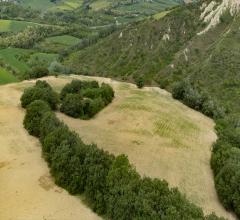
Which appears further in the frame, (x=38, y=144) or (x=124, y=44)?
(x=124, y=44)

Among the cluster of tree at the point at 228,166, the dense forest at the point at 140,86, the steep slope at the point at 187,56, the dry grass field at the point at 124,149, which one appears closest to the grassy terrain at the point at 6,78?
the dense forest at the point at 140,86

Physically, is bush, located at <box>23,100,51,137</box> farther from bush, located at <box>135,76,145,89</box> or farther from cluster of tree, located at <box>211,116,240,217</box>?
bush, located at <box>135,76,145,89</box>

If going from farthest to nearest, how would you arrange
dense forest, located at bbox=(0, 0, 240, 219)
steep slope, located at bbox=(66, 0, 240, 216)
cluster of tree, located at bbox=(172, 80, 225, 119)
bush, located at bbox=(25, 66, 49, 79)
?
steep slope, located at bbox=(66, 0, 240, 216) < bush, located at bbox=(25, 66, 49, 79) < cluster of tree, located at bbox=(172, 80, 225, 119) < dense forest, located at bbox=(0, 0, 240, 219)

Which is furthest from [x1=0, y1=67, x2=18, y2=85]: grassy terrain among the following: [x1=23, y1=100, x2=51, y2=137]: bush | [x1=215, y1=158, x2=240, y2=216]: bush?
[x1=215, y1=158, x2=240, y2=216]: bush

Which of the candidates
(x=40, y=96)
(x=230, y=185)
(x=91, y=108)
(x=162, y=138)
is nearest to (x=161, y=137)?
(x=162, y=138)

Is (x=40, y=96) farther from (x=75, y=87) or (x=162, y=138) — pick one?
(x=162, y=138)

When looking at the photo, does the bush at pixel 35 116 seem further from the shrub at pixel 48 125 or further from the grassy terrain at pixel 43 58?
the grassy terrain at pixel 43 58

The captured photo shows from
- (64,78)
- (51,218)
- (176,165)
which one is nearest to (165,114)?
(176,165)

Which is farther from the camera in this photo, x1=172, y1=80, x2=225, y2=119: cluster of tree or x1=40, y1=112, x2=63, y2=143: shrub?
x1=172, y1=80, x2=225, y2=119: cluster of tree

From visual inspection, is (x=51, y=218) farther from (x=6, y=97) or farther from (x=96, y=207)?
(x=6, y=97)
